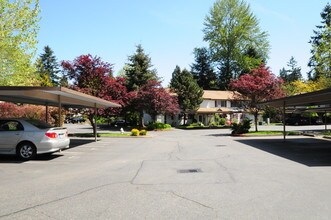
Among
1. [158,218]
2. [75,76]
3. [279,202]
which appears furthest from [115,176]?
[75,76]

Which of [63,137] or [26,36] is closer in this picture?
[63,137]

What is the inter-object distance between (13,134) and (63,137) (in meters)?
1.87

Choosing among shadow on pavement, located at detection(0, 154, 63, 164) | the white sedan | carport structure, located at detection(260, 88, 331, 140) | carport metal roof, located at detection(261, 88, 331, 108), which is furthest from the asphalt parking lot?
carport structure, located at detection(260, 88, 331, 140)

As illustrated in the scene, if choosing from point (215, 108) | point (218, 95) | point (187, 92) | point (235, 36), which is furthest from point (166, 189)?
point (235, 36)

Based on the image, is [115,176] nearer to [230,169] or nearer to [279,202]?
[230,169]

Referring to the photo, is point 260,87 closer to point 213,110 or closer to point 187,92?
point 187,92

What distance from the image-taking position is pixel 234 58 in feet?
216

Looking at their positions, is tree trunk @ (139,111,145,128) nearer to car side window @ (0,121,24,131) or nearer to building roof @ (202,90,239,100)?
building roof @ (202,90,239,100)

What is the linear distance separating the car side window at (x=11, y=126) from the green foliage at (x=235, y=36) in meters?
56.7

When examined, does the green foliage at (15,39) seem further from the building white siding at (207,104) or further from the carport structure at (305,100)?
the building white siding at (207,104)

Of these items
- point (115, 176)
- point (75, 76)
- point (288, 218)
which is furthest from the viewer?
point (75, 76)

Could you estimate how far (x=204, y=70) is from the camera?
7106cm

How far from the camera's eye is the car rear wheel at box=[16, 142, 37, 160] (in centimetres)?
1227

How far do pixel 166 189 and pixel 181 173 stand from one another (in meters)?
2.11
